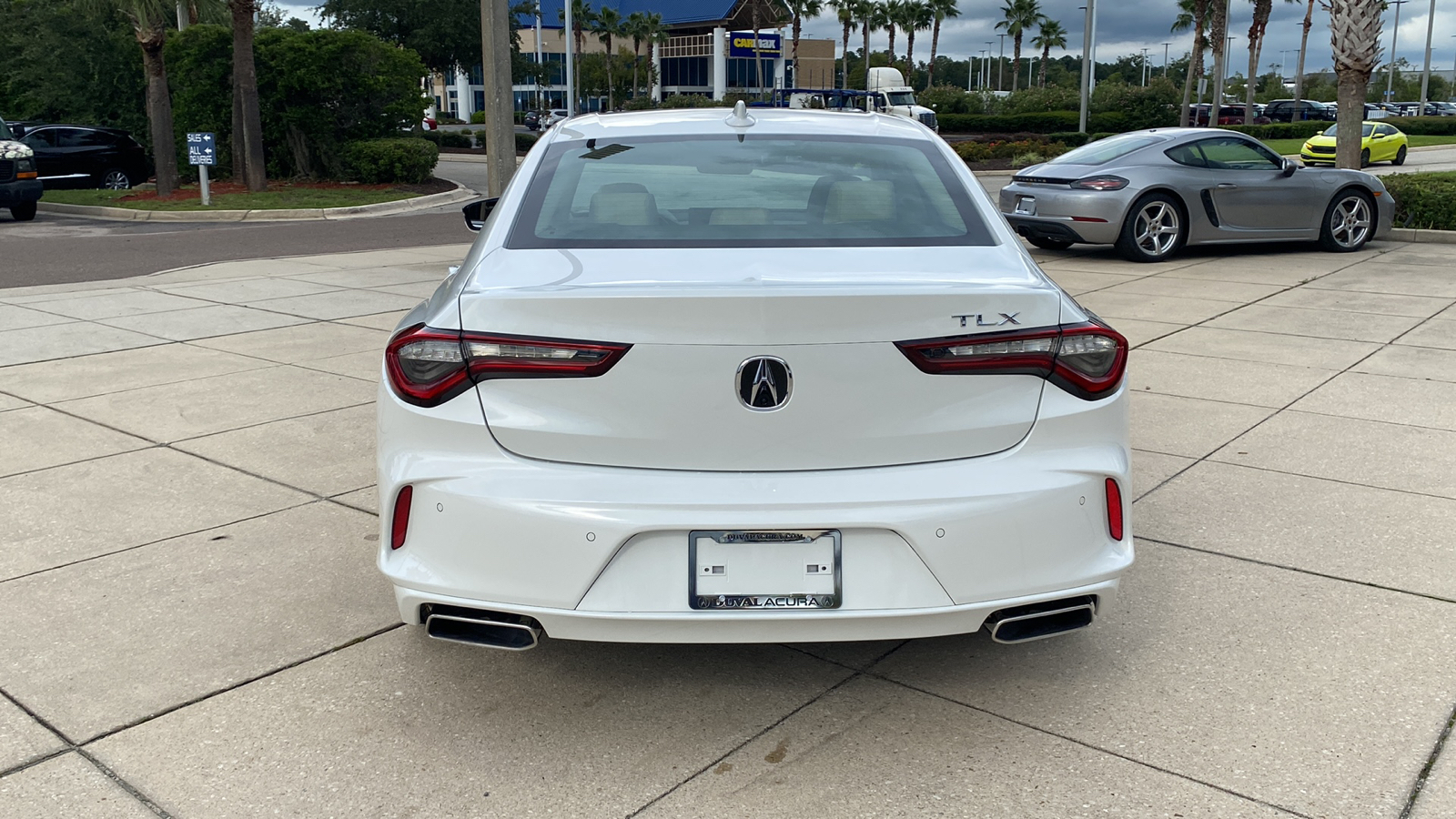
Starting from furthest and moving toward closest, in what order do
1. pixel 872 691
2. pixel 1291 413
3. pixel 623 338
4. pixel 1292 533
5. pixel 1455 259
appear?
pixel 1455 259, pixel 1291 413, pixel 1292 533, pixel 872 691, pixel 623 338

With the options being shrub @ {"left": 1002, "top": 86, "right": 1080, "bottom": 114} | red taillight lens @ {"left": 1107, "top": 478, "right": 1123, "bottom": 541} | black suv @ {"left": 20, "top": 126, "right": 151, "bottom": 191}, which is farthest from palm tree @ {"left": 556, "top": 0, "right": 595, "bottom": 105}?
red taillight lens @ {"left": 1107, "top": 478, "right": 1123, "bottom": 541}

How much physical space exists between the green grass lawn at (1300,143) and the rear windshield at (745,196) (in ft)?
122

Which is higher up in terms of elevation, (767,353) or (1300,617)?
(767,353)

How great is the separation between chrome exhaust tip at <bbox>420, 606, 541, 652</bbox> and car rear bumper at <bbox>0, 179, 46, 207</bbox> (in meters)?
20.3

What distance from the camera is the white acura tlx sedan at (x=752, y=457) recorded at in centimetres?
286

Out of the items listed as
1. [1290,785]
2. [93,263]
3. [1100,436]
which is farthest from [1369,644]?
[93,263]

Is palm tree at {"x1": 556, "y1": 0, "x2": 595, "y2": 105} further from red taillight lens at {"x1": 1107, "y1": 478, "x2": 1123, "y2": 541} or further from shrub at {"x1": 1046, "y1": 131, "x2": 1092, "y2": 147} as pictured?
red taillight lens at {"x1": 1107, "y1": 478, "x2": 1123, "y2": 541}

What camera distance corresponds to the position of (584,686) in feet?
11.5

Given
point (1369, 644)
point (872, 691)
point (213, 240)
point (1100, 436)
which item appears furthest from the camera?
point (213, 240)

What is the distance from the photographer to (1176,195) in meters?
12.8

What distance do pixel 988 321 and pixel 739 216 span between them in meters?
0.95

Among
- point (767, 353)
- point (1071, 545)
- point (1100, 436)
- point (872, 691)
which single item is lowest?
point (872, 691)

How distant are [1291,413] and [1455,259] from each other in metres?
8.23

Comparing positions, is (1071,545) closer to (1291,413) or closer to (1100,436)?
(1100,436)
